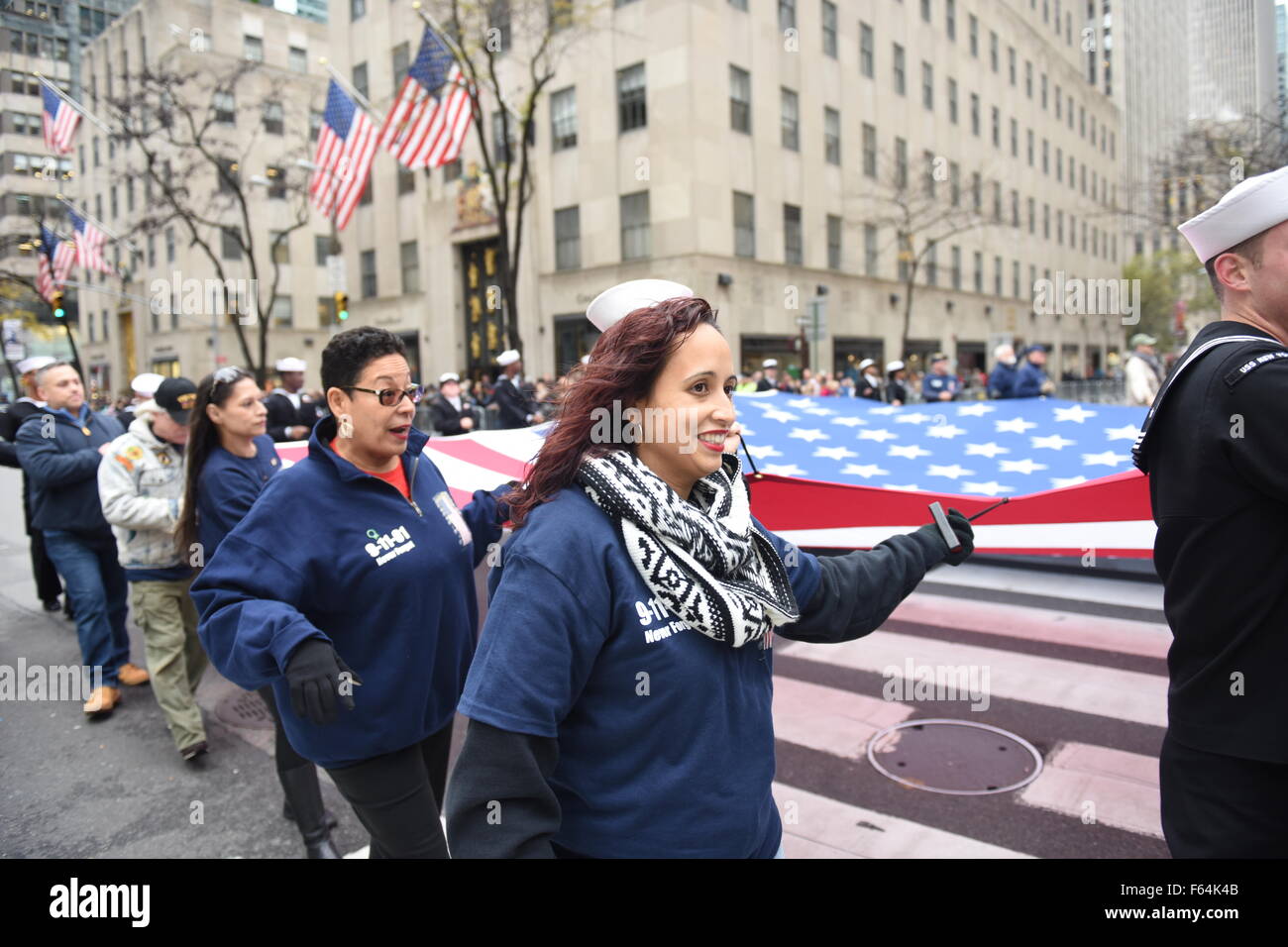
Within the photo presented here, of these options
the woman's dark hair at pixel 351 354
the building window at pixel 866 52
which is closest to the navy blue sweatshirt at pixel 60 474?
the woman's dark hair at pixel 351 354

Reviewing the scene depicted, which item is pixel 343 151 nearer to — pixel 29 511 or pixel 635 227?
pixel 635 227

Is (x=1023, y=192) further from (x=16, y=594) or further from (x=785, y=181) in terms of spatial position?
(x=16, y=594)

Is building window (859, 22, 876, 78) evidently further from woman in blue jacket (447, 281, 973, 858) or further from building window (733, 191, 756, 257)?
woman in blue jacket (447, 281, 973, 858)

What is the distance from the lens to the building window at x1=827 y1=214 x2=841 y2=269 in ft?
111

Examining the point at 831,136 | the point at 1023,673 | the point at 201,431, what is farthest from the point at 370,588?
the point at 831,136

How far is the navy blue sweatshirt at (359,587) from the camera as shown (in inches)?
105

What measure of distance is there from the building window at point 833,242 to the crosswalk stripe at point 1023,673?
29225mm

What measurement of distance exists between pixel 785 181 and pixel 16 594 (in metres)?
28.2

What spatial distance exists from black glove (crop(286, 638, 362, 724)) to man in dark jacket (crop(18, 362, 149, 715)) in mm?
4405

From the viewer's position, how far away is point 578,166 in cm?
3041

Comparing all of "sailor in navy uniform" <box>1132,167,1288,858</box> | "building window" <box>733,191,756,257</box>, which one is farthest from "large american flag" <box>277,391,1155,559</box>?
"building window" <box>733,191,756,257</box>

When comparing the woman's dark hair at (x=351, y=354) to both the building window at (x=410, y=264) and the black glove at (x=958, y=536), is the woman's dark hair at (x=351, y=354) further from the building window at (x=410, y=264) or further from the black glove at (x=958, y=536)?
the building window at (x=410, y=264)

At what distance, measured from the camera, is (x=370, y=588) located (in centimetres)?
284
